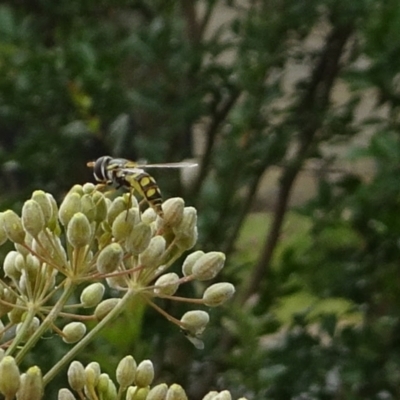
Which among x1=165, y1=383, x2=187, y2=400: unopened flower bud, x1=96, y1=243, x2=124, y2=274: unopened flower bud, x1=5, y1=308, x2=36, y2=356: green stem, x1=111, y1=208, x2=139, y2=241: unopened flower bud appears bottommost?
x1=165, y1=383, x2=187, y2=400: unopened flower bud

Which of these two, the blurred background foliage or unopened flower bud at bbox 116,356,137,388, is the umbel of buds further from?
the blurred background foliage

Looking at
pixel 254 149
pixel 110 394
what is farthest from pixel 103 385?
pixel 254 149

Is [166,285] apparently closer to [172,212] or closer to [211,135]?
[172,212]

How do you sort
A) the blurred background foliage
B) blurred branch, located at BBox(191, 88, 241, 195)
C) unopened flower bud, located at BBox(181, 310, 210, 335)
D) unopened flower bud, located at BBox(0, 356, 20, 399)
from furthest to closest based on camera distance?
blurred branch, located at BBox(191, 88, 241, 195) < the blurred background foliage < unopened flower bud, located at BBox(181, 310, 210, 335) < unopened flower bud, located at BBox(0, 356, 20, 399)

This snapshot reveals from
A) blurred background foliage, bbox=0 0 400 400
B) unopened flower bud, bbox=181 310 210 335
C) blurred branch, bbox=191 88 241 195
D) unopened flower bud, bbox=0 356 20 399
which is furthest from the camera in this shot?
blurred branch, bbox=191 88 241 195

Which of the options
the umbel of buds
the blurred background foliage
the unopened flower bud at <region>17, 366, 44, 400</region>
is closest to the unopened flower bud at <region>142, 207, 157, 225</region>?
the umbel of buds

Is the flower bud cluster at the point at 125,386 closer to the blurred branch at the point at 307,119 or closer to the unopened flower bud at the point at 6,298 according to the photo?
the unopened flower bud at the point at 6,298

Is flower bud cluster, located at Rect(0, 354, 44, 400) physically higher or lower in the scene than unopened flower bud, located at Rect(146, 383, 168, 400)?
higher

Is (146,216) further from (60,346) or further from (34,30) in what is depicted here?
(34,30)

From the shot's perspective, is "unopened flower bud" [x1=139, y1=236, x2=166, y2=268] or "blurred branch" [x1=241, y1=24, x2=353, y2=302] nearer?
"unopened flower bud" [x1=139, y1=236, x2=166, y2=268]
